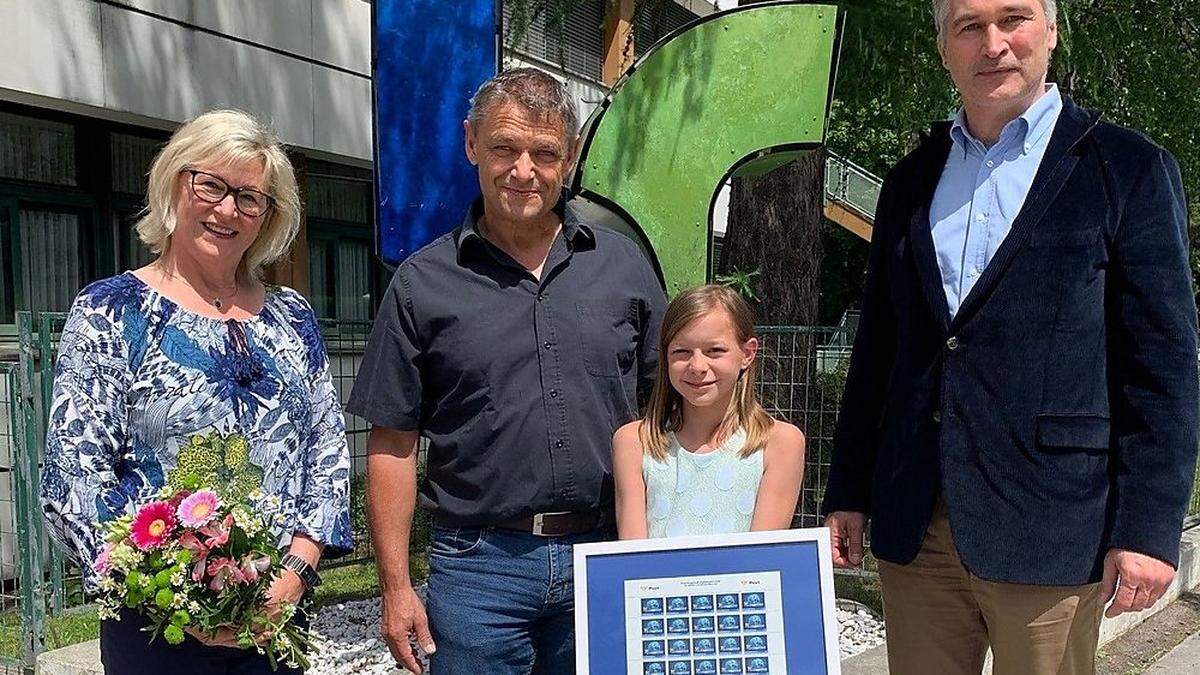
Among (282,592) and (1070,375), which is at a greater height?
(1070,375)

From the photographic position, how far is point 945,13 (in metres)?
2.64

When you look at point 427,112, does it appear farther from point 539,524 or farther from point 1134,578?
point 1134,578

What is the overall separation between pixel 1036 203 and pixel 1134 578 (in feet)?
2.95

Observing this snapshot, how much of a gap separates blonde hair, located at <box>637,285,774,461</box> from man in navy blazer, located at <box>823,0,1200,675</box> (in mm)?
359

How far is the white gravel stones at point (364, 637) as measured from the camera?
5.22 meters

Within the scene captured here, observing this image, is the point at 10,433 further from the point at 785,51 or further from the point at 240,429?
the point at 785,51

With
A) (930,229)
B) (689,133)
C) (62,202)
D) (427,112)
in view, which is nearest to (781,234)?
(689,133)

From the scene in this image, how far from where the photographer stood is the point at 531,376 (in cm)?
273

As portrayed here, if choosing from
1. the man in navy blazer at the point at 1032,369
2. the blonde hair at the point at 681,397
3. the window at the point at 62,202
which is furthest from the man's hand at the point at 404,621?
the window at the point at 62,202

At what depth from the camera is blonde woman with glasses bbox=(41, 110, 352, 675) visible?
7.97 ft

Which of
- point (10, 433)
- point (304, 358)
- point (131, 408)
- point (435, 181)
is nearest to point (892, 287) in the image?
point (304, 358)

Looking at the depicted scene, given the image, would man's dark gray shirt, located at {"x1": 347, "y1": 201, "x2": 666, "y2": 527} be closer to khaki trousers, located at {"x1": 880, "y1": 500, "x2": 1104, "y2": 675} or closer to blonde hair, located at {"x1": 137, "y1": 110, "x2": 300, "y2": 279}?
blonde hair, located at {"x1": 137, "y1": 110, "x2": 300, "y2": 279}

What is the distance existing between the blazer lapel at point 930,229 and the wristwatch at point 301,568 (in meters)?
1.71

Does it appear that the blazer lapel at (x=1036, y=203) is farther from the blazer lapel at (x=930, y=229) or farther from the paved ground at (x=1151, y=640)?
the paved ground at (x=1151, y=640)
